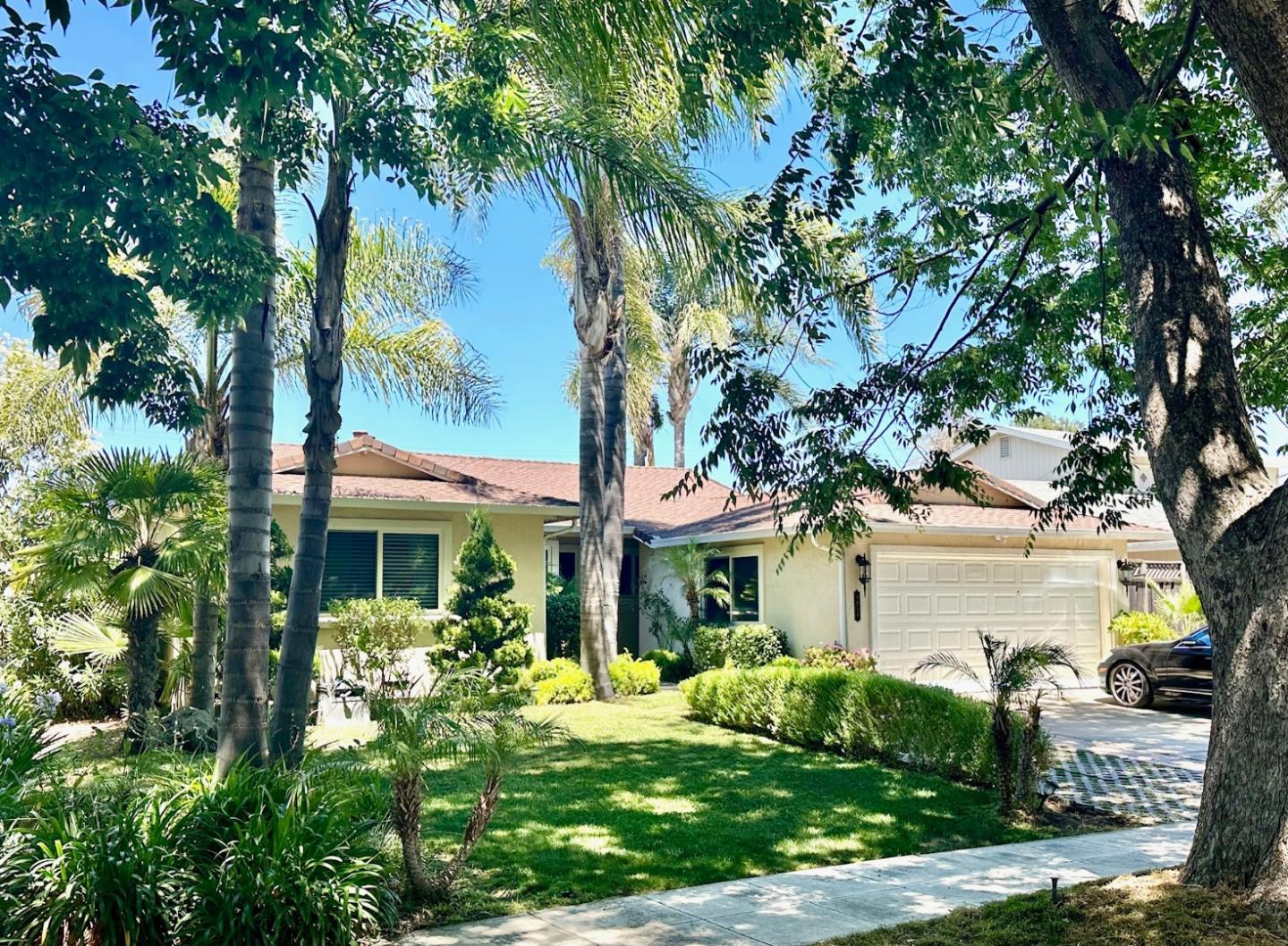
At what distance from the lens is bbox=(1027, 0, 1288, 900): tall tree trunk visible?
5309mm

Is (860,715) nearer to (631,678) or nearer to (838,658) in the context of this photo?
(838,658)

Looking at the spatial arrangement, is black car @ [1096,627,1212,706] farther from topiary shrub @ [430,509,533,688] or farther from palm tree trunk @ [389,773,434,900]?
palm tree trunk @ [389,773,434,900]

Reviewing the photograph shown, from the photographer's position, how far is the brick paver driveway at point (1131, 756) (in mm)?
9914

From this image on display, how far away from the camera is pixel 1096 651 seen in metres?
21.8

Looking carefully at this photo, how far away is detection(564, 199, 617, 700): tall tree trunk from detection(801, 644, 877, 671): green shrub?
359cm

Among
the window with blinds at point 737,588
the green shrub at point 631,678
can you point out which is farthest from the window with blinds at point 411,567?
the window with blinds at point 737,588

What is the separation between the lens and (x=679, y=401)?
3769cm

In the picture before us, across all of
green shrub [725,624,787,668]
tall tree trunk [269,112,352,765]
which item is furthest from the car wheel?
tall tree trunk [269,112,352,765]

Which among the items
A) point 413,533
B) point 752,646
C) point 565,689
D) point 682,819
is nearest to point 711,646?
point 752,646

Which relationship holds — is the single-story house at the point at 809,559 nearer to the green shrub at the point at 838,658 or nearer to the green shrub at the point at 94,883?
the green shrub at the point at 838,658

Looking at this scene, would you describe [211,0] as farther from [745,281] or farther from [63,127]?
[745,281]

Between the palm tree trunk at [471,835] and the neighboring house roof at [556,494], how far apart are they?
384 inches

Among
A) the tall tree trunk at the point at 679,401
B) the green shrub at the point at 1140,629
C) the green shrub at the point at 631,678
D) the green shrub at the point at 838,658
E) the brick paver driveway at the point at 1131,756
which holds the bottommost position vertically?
the brick paver driveway at the point at 1131,756

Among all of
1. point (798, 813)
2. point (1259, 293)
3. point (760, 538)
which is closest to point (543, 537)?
point (760, 538)
